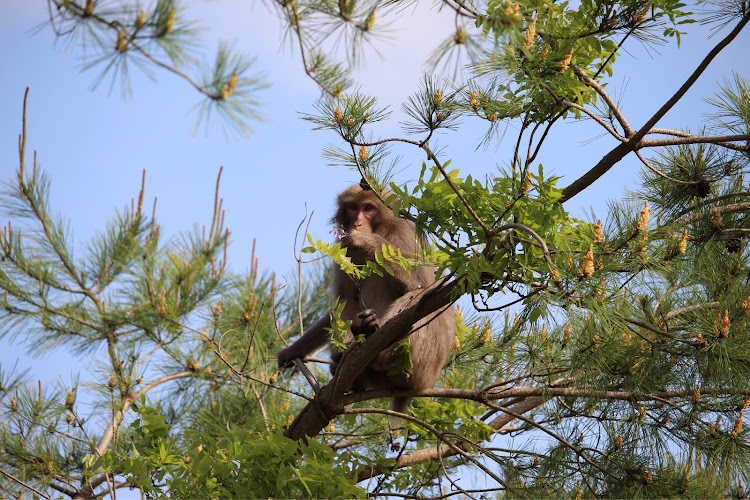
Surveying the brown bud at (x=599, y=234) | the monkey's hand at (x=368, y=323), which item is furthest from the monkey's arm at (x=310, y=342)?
the brown bud at (x=599, y=234)

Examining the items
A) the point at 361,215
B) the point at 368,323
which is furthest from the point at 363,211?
the point at 368,323

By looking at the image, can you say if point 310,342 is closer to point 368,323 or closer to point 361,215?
point 361,215

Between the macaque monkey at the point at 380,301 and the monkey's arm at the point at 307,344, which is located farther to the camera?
the monkey's arm at the point at 307,344

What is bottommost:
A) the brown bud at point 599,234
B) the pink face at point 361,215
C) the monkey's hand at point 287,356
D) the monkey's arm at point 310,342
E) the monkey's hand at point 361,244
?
the brown bud at point 599,234

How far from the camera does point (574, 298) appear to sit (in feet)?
8.43

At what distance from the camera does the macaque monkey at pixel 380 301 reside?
4070 millimetres

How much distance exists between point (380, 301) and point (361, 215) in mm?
600

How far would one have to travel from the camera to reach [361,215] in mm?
4832

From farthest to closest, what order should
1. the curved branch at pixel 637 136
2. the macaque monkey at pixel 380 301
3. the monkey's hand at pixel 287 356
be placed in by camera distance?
the monkey's hand at pixel 287 356 < the macaque monkey at pixel 380 301 < the curved branch at pixel 637 136

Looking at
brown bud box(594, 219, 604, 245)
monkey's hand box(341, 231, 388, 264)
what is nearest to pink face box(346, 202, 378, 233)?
monkey's hand box(341, 231, 388, 264)

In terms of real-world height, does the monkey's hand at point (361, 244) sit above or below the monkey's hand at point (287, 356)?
above

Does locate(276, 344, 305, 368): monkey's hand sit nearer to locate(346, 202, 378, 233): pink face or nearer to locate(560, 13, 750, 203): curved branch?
locate(346, 202, 378, 233): pink face

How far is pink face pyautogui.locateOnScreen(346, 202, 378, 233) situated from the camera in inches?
188

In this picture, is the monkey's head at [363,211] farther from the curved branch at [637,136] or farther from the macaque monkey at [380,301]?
the curved branch at [637,136]
